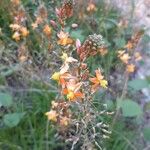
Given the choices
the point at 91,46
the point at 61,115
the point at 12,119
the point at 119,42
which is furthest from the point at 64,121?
the point at 119,42

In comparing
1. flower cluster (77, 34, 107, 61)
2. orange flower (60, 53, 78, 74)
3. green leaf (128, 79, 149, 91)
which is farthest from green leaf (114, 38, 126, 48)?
flower cluster (77, 34, 107, 61)

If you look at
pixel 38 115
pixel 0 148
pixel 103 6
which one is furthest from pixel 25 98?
pixel 103 6

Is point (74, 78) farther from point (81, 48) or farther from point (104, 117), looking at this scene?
point (104, 117)

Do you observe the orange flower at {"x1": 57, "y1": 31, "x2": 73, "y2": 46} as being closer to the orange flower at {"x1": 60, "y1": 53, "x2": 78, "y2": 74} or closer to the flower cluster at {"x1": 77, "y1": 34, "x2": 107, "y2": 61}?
the orange flower at {"x1": 60, "y1": 53, "x2": 78, "y2": 74}

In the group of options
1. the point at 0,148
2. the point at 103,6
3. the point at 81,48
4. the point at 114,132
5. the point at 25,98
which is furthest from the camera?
the point at 103,6

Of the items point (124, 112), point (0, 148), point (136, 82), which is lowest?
point (0, 148)

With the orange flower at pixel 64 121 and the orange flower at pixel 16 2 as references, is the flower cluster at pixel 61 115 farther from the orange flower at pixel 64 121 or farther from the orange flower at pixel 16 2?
the orange flower at pixel 16 2

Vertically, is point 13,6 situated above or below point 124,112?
above
